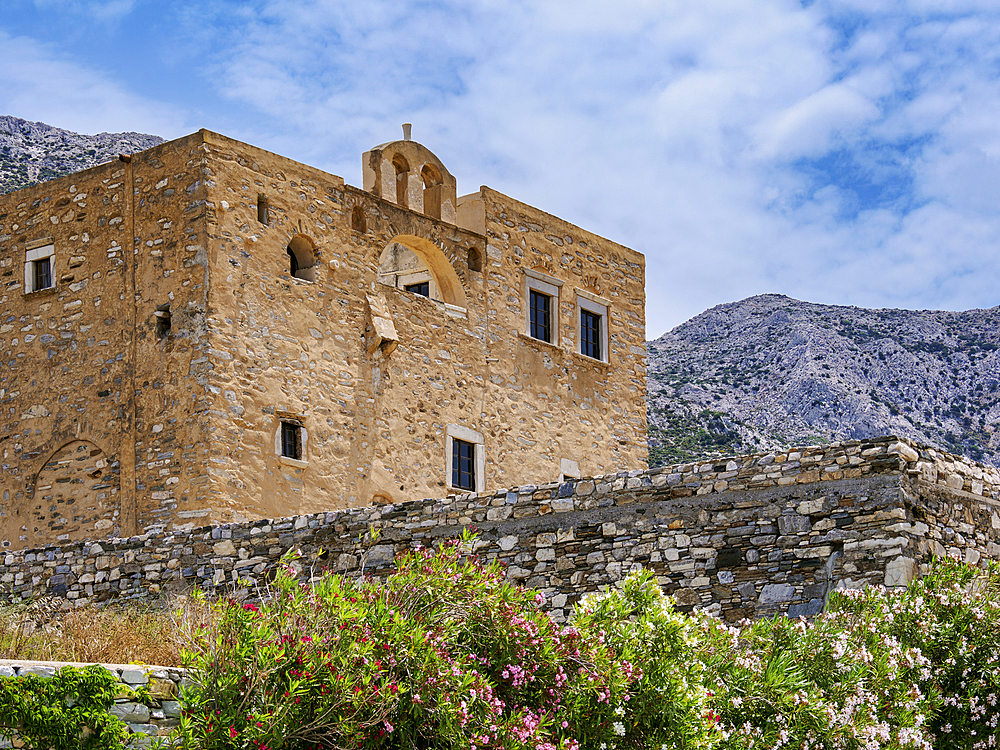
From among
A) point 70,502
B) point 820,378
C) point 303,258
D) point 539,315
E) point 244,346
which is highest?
point 820,378

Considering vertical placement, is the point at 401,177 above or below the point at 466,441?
above

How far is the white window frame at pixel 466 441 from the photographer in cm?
2066

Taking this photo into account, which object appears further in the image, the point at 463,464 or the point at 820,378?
the point at 820,378

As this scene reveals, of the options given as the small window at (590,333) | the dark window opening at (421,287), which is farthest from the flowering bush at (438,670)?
the dark window opening at (421,287)

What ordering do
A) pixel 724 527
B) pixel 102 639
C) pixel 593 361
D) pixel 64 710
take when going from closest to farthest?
pixel 64 710 → pixel 102 639 → pixel 724 527 → pixel 593 361

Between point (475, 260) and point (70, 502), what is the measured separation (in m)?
7.95

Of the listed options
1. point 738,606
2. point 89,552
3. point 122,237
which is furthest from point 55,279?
point 738,606

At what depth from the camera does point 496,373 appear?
21.8m

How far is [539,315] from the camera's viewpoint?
23.0 metres

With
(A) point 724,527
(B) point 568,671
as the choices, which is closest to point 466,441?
(A) point 724,527

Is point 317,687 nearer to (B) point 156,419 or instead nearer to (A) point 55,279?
(B) point 156,419

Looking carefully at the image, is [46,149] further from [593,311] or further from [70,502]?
[70,502]

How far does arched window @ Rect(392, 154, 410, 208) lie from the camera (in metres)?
21.3

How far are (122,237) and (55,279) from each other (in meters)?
1.51
